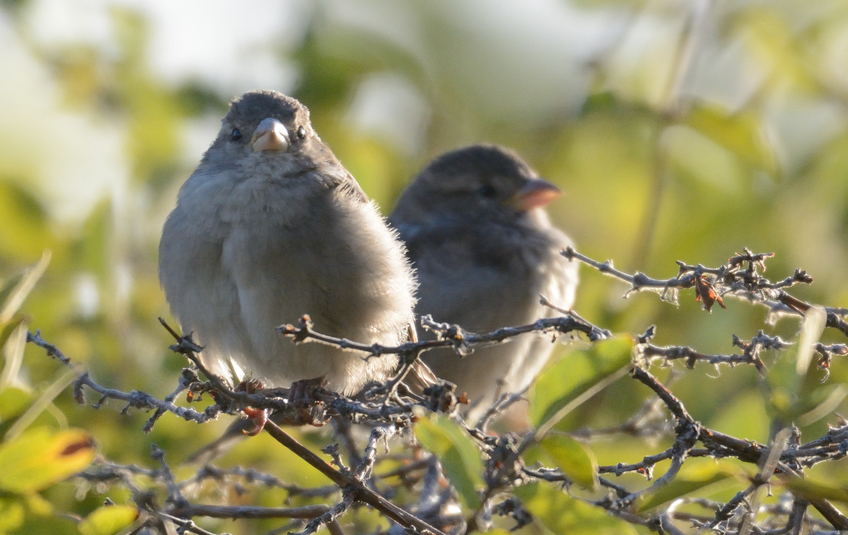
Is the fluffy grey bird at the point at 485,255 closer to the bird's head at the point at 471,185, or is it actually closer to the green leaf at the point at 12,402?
the bird's head at the point at 471,185

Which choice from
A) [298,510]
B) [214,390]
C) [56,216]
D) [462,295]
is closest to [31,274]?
[214,390]

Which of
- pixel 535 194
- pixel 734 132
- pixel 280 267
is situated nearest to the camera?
pixel 280 267

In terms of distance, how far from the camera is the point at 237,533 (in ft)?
13.3

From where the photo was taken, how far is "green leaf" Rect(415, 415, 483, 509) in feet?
6.65

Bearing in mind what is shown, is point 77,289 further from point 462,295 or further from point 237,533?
point 462,295

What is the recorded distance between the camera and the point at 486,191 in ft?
20.7

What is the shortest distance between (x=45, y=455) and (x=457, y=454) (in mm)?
675

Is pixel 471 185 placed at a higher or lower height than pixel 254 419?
higher

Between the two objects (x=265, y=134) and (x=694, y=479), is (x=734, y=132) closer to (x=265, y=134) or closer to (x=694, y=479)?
(x=265, y=134)

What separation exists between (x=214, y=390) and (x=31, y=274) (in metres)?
0.74

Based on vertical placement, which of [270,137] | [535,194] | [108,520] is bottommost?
[108,520]

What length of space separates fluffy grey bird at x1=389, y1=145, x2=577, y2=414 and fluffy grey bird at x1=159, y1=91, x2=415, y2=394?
126cm

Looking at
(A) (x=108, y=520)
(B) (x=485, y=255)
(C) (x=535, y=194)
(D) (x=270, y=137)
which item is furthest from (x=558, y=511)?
(C) (x=535, y=194)

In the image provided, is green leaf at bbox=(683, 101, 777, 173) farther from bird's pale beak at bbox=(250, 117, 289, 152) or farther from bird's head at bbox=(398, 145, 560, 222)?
bird's pale beak at bbox=(250, 117, 289, 152)
